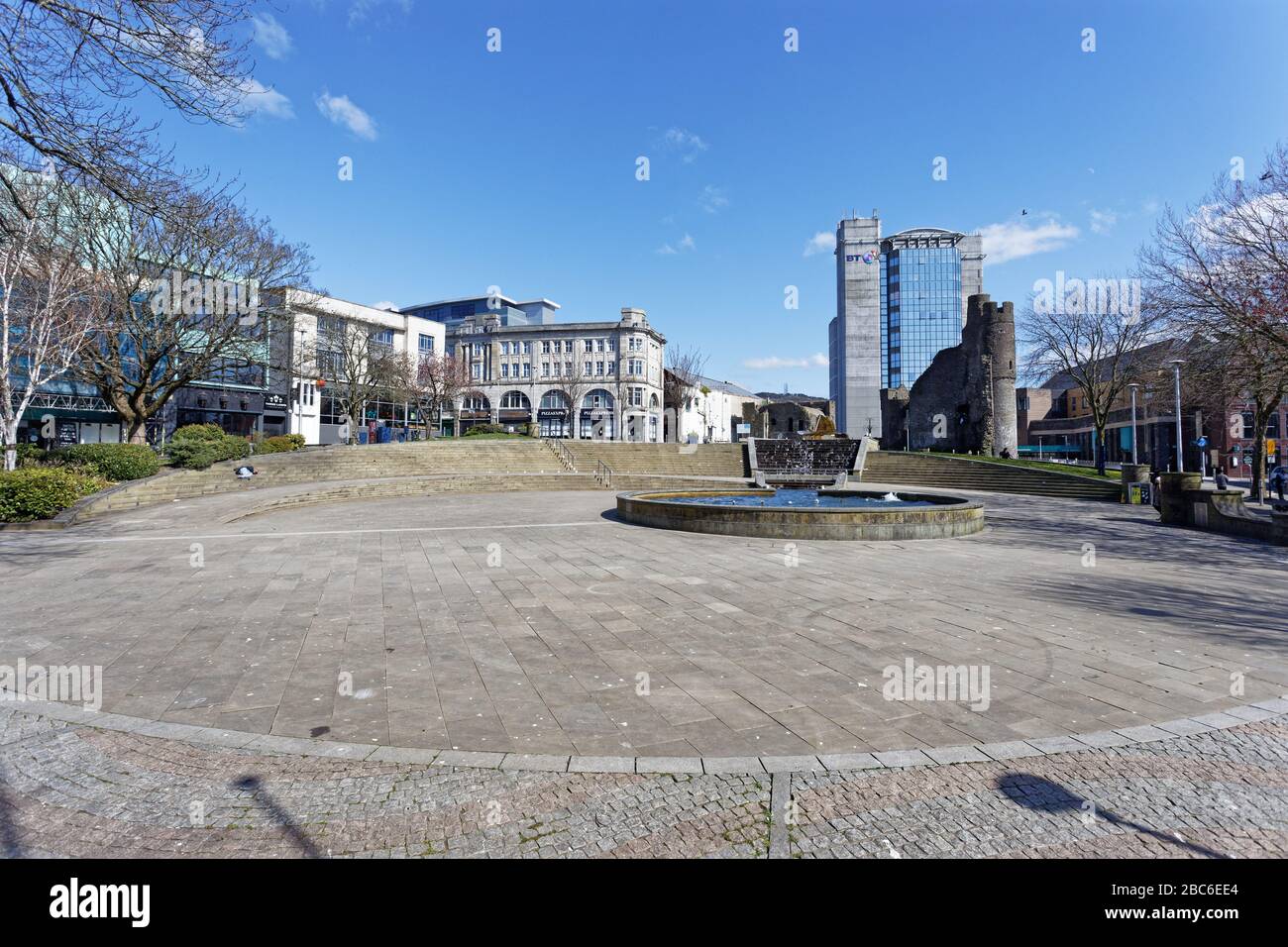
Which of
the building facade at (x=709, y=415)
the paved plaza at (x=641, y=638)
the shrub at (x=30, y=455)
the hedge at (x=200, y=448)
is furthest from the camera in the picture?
the building facade at (x=709, y=415)

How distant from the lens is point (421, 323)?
222 feet

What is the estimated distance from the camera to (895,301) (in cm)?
11844

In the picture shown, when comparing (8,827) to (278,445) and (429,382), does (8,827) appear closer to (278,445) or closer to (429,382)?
(278,445)

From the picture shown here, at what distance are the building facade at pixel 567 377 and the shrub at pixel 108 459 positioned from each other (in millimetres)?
55146

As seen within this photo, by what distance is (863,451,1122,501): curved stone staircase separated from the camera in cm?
2779

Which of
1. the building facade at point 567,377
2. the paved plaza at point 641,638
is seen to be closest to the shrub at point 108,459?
the paved plaza at point 641,638

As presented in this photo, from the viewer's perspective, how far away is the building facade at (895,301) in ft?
369

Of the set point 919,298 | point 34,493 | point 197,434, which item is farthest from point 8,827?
point 919,298

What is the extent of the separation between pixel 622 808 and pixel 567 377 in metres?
75.3

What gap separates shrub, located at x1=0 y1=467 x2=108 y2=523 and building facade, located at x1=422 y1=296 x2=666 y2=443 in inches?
2327

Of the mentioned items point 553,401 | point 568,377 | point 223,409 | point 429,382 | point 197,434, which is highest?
point 568,377

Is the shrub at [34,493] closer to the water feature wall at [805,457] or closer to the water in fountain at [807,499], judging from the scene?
the water in fountain at [807,499]
